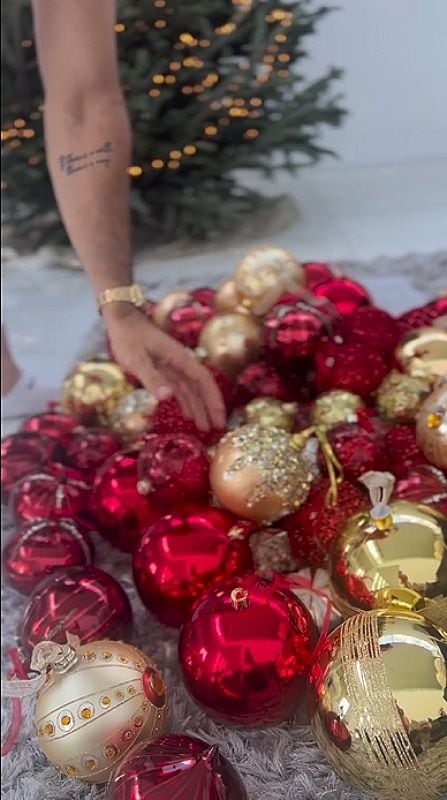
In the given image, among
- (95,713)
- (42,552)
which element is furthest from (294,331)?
(95,713)

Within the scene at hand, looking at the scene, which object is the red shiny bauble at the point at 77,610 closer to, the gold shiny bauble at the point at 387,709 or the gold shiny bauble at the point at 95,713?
the gold shiny bauble at the point at 95,713

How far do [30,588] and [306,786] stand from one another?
1.20 ft

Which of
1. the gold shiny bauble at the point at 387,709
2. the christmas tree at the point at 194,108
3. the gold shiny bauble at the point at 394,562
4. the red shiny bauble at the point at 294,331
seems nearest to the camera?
the gold shiny bauble at the point at 387,709

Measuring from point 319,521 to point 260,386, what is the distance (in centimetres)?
29

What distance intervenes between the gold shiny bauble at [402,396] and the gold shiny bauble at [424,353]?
1cm

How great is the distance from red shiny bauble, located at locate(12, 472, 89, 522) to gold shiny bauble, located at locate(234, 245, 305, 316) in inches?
14.8

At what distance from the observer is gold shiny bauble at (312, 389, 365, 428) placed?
0.93m

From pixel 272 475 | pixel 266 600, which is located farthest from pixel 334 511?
pixel 266 600

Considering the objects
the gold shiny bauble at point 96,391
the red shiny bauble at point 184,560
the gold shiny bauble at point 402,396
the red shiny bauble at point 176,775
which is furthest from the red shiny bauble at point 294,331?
the red shiny bauble at point 176,775

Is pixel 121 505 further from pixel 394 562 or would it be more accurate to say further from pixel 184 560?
pixel 394 562

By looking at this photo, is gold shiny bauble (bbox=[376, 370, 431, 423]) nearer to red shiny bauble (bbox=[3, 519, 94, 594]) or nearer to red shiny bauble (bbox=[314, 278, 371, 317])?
red shiny bauble (bbox=[314, 278, 371, 317])

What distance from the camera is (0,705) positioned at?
82cm

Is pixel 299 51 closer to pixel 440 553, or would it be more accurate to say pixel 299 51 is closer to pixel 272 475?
pixel 272 475

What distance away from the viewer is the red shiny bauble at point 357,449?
83cm
